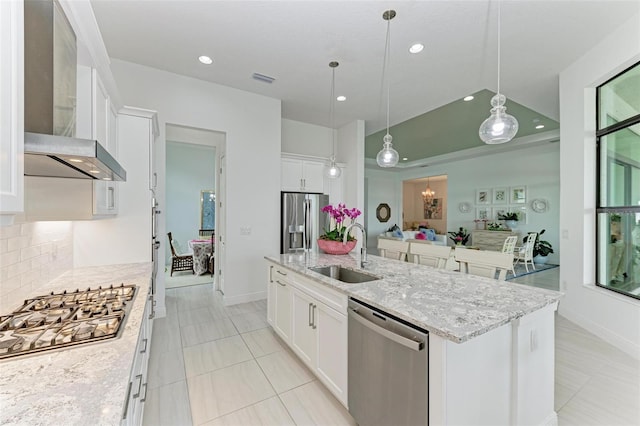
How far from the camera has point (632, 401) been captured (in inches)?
75.8

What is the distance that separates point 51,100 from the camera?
3.73ft

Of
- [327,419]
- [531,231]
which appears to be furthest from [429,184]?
[327,419]

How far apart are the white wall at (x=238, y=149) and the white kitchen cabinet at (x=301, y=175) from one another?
348 mm

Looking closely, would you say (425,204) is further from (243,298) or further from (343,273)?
(343,273)

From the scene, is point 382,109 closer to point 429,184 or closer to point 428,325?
point 428,325

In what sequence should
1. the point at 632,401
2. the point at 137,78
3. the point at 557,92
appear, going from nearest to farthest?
the point at 632,401, the point at 137,78, the point at 557,92

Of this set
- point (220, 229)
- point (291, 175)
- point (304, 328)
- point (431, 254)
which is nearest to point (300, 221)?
point (291, 175)

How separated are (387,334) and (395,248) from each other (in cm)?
186

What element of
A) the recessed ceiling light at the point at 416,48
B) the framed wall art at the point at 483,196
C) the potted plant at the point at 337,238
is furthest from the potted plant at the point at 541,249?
the potted plant at the point at 337,238

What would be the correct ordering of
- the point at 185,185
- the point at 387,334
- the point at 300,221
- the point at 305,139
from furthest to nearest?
the point at 185,185 < the point at 305,139 < the point at 300,221 < the point at 387,334

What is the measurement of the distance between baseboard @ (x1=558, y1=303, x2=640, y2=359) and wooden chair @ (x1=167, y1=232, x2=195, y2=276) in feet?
21.4

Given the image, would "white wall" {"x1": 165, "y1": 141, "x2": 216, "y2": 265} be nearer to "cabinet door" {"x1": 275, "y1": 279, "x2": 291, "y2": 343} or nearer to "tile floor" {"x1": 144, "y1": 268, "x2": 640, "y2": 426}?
"tile floor" {"x1": 144, "y1": 268, "x2": 640, "y2": 426}

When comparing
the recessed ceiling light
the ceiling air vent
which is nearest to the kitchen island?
the recessed ceiling light

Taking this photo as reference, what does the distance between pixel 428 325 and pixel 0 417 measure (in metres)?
1.42
